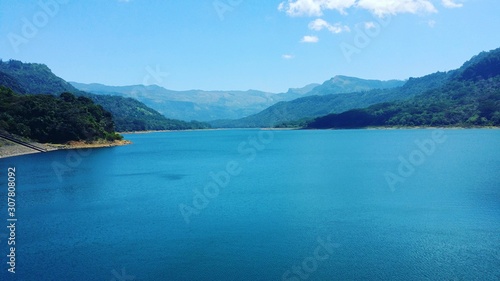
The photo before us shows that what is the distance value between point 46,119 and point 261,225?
69488 millimetres

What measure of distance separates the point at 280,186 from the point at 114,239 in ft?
65.8

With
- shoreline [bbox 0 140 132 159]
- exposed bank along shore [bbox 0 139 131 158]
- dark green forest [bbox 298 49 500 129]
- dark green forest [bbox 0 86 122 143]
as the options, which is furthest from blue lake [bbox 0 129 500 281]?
dark green forest [bbox 298 49 500 129]

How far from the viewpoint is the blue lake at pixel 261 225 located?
18172 mm

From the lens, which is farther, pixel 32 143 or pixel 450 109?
pixel 450 109

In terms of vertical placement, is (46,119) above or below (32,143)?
above

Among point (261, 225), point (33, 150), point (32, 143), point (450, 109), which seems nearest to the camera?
point (261, 225)

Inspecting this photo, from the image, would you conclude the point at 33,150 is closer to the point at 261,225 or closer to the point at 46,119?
the point at 46,119

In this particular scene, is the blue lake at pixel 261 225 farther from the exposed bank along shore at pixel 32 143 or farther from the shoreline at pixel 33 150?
the exposed bank along shore at pixel 32 143

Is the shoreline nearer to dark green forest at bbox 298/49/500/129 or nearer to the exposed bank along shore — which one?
the exposed bank along shore

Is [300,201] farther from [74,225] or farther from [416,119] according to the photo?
[416,119]

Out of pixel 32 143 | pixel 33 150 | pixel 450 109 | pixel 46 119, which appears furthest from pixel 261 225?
pixel 450 109

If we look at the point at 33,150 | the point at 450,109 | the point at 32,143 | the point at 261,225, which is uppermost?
the point at 450,109

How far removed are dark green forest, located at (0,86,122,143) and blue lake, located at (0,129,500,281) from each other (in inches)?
1323

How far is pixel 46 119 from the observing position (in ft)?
260
